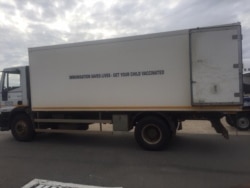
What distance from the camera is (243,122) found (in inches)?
505

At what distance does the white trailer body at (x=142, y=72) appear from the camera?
8.38 m

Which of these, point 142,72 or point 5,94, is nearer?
point 142,72

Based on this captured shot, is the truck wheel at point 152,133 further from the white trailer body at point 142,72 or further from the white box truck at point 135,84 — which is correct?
the white trailer body at point 142,72

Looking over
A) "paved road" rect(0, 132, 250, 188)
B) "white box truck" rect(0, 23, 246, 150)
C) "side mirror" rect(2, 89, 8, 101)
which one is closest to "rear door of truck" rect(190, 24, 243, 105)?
"white box truck" rect(0, 23, 246, 150)

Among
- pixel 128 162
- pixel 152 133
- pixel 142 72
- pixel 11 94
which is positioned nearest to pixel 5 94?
pixel 11 94

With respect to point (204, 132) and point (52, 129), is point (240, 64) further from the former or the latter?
point (52, 129)

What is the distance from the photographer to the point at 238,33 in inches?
320

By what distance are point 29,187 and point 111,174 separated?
180 cm

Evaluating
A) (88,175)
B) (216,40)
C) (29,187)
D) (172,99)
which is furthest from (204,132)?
(29,187)

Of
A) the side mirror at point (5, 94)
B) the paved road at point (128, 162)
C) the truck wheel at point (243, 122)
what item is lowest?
the paved road at point (128, 162)

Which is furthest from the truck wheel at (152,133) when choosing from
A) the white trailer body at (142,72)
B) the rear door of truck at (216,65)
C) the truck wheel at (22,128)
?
the truck wheel at (22,128)

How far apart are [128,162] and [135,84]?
257cm

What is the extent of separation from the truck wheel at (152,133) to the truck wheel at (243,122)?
505cm

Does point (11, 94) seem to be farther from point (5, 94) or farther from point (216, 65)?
point (216, 65)
